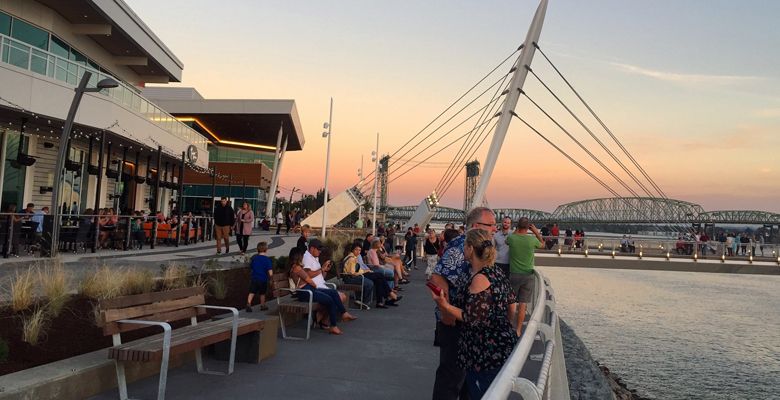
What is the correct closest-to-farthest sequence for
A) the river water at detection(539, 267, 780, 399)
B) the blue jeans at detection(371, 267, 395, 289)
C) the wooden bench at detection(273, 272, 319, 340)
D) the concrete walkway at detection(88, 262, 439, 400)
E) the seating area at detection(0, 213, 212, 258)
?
the concrete walkway at detection(88, 262, 439, 400) → the wooden bench at detection(273, 272, 319, 340) → the blue jeans at detection(371, 267, 395, 289) → the seating area at detection(0, 213, 212, 258) → the river water at detection(539, 267, 780, 399)

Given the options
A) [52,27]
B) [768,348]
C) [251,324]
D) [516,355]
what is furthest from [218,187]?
[516,355]

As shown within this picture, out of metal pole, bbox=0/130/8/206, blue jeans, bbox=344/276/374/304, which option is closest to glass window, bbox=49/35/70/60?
metal pole, bbox=0/130/8/206

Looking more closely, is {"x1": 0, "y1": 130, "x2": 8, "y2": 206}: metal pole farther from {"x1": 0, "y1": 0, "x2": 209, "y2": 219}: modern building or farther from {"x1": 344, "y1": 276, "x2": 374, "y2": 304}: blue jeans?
{"x1": 344, "y1": 276, "x2": 374, "y2": 304}: blue jeans

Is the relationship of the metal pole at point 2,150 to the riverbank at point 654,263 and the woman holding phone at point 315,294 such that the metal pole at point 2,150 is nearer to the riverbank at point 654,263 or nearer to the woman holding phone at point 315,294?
the woman holding phone at point 315,294

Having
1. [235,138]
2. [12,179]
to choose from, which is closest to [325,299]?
[12,179]

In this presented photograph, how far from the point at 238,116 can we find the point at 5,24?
3240 cm

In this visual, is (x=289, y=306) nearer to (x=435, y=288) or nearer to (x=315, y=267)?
(x=315, y=267)

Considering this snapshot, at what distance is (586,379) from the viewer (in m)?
10.5

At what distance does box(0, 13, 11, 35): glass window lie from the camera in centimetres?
2062

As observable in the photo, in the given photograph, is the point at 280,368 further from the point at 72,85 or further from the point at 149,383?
the point at 72,85

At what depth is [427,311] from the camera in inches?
453

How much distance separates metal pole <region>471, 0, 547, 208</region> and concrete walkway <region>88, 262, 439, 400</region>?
16744 mm

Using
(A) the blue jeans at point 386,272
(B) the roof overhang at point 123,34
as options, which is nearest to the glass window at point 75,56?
(B) the roof overhang at point 123,34

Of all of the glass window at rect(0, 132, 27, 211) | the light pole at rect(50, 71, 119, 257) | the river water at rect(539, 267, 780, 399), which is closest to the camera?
the light pole at rect(50, 71, 119, 257)
